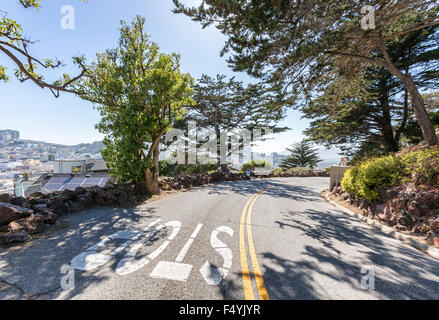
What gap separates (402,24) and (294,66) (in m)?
6.78

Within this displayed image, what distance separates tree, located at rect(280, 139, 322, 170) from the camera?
3900 cm

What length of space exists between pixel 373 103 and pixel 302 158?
78.5 ft

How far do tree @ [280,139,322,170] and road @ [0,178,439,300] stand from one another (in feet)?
118

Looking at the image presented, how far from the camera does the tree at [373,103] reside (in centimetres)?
1147

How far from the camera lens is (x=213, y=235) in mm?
4559

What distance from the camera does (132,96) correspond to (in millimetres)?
8242

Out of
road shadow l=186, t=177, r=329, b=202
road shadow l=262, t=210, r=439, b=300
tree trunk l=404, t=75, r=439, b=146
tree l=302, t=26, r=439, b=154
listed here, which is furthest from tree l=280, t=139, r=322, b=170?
road shadow l=262, t=210, r=439, b=300

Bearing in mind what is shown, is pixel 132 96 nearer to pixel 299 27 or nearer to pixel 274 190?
pixel 299 27

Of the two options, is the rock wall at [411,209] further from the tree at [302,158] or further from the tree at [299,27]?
the tree at [302,158]

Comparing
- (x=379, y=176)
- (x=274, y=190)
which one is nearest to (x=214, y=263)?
(x=379, y=176)

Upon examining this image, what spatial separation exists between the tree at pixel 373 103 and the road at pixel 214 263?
9.02 meters
